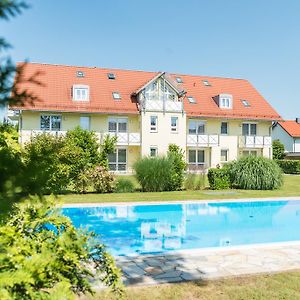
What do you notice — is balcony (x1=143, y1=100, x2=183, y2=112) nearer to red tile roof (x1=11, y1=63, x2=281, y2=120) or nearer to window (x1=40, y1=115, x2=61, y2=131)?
red tile roof (x1=11, y1=63, x2=281, y2=120)

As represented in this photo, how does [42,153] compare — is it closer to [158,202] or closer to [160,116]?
[158,202]

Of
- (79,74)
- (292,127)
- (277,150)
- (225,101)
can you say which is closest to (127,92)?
(79,74)

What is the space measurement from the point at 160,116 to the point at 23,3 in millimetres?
31191

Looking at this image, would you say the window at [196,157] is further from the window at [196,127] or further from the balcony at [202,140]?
the window at [196,127]

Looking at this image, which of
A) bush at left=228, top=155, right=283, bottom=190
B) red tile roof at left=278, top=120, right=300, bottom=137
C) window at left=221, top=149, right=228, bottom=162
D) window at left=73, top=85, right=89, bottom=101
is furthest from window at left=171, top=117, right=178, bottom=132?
red tile roof at left=278, top=120, right=300, bottom=137

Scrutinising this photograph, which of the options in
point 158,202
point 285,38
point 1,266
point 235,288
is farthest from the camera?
point 285,38

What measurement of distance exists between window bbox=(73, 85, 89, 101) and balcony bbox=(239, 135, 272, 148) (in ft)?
49.3

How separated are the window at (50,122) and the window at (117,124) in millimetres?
4299

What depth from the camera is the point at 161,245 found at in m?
10.2

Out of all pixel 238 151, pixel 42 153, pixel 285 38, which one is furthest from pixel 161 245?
pixel 238 151

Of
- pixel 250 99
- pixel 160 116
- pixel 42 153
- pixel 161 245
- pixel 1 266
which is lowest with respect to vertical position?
pixel 161 245

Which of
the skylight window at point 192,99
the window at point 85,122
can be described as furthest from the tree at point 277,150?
the window at point 85,122

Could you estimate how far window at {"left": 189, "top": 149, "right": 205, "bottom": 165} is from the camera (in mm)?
35062

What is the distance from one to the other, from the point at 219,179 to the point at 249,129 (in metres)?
17.0
